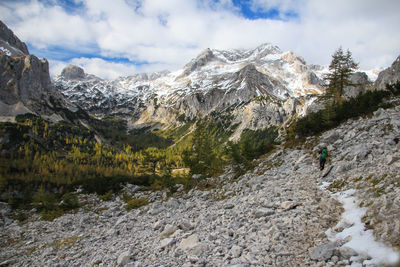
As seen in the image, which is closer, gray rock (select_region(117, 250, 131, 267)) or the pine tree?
gray rock (select_region(117, 250, 131, 267))

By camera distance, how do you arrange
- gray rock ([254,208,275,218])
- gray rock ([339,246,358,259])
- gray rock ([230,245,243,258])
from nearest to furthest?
gray rock ([339,246,358,259]), gray rock ([230,245,243,258]), gray rock ([254,208,275,218])

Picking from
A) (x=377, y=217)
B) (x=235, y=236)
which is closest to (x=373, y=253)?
(x=377, y=217)

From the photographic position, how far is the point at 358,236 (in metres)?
7.23

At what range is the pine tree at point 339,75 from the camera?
138ft

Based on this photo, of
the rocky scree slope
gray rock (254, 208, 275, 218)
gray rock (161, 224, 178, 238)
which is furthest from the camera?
gray rock (161, 224, 178, 238)

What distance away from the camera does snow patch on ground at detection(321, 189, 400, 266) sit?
18.9 feet

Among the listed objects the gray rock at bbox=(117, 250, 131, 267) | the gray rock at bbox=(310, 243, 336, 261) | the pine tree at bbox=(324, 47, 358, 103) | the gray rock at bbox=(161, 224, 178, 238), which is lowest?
the gray rock at bbox=(117, 250, 131, 267)

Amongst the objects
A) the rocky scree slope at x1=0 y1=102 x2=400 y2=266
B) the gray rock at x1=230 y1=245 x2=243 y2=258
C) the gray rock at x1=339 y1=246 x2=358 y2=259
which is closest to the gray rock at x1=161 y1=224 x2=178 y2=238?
the rocky scree slope at x1=0 y1=102 x2=400 y2=266

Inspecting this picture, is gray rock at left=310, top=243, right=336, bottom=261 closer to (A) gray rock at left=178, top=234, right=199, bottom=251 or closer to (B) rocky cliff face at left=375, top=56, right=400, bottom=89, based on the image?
(A) gray rock at left=178, top=234, right=199, bottom=251

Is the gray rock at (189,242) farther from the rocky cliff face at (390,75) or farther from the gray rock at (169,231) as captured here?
the rocky cliff face at (390,75)

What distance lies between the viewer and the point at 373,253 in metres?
6.13

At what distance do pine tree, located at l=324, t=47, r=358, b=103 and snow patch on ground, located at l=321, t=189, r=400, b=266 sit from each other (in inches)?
1531

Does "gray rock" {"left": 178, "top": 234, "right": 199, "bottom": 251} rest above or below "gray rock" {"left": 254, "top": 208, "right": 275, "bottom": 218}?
below

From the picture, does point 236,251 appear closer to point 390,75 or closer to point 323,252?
point 323,252
